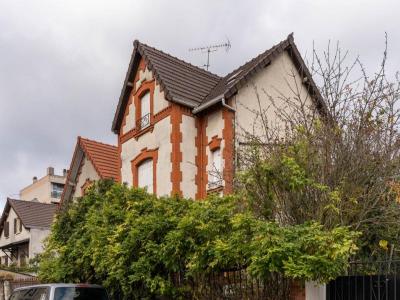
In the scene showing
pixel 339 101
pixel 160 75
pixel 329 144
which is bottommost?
pixel 329 144

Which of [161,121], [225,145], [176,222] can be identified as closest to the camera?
[176,222]

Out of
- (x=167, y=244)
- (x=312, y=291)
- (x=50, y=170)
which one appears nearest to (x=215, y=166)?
(x=167, y=244)

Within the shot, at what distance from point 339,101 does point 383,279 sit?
4.12 metres

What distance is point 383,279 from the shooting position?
7820mm

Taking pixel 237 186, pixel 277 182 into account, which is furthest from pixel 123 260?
pixel 277 182

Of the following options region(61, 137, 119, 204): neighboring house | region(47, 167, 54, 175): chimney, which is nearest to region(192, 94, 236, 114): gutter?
region(61, 137, 119, 204): neighboring house

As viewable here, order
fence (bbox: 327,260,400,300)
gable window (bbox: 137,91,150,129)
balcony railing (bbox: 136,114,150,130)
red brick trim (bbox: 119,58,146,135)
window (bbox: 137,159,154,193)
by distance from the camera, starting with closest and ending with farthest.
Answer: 1. fence (bbox: 327,260,400,300)
2. window (bbox: 137,159,154,193)
3. balcony railing (bbox: 136,114,150,130)
4. gable window (bbox: 137,91,150,129)
5. red brick trim (bbox: 119,58,146,135)

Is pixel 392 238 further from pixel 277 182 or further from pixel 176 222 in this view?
pixel 176 222

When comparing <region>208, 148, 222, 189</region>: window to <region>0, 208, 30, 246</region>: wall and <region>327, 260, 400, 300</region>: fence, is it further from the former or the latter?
<region>0, 208, 30, 246</region>: wall

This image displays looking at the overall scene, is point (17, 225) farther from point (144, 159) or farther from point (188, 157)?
point (188, 157)

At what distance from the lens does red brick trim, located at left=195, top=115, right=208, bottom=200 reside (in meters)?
20.6

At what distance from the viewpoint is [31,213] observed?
1916 inches

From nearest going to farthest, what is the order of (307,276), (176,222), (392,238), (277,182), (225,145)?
(307,276)
(277,182)
(392,238)
(176,222)
(225,145)

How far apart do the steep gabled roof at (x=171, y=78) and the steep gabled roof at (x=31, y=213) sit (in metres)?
25.0
